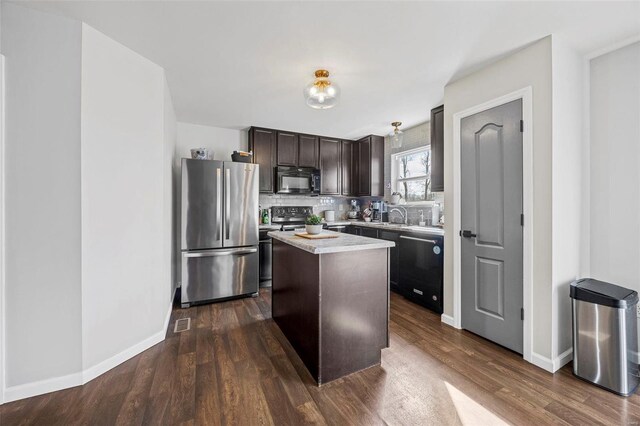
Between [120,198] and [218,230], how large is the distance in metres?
1.36

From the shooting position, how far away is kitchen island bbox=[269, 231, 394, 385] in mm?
1794

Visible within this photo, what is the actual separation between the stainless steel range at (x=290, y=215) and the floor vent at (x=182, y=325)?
205cm

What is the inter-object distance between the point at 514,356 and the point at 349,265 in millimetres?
1558

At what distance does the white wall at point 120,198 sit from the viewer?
185cm

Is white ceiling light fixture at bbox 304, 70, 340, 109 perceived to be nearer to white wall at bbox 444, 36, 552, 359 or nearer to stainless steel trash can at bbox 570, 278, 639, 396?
white wall at bbox 444, 36, 552, 359

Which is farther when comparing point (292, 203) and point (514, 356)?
point (292, 203)

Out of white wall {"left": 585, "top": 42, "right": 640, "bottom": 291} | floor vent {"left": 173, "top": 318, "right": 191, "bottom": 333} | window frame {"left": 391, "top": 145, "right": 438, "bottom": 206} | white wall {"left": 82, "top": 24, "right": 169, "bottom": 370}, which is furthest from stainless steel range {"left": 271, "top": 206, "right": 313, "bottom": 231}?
white wall {"left": 585, "top": 42, "right": 640, "bottom": 291}

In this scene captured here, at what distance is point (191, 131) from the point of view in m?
4.12

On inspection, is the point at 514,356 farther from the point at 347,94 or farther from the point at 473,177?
the point at 347,94

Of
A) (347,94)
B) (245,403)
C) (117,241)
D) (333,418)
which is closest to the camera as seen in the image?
(333,418)

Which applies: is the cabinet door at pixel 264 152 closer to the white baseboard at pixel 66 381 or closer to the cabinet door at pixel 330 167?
the cabinet door at pixel 330 167

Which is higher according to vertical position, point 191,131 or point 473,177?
point 191,131

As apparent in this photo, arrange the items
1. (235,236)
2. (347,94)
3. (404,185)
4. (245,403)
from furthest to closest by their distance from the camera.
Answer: (404,185) → (235,236) → (347,94) → (245,403)

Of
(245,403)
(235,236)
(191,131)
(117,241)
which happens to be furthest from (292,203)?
(245,403)
